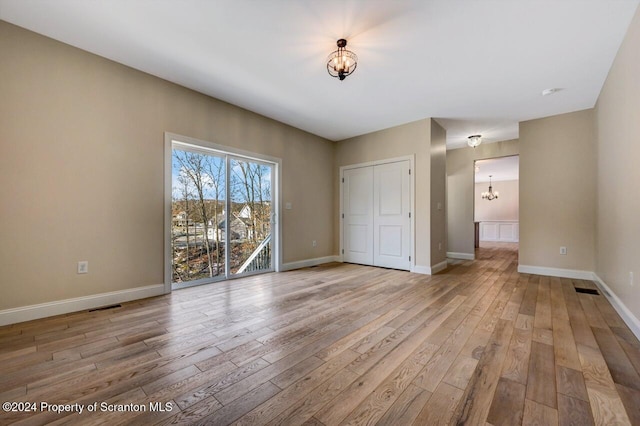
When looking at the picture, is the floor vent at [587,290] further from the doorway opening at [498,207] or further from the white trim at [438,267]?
the doorway opening at [498,207]

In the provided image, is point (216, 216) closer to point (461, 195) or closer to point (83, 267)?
point (83, 267)

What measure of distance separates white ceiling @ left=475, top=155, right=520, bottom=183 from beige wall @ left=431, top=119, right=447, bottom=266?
2.52 metres

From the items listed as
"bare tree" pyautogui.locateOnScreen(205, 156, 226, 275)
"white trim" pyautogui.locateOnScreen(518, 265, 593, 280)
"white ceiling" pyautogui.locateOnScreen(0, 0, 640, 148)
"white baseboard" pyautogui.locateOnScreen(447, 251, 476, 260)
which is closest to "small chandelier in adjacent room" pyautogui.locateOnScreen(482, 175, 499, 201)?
"white baseboard" pyautogui.locateOnScreen(447, 251, 476, 260)

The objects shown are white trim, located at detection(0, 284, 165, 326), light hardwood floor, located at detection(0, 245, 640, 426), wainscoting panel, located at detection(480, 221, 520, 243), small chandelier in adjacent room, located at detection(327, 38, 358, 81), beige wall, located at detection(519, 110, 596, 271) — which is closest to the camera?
light hardwood floor, located at detection(0, 245, 640, 426)

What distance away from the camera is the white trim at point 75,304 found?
232 cm

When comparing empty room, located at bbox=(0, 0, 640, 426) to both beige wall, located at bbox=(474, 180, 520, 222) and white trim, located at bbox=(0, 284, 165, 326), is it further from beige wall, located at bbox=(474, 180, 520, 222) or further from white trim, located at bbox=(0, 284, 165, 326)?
beige wall, located at bbox=(474, 180, 520, 222)

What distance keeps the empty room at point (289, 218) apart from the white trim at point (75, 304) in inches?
0.8

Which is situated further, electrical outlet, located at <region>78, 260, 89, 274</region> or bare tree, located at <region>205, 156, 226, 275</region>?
bare tree, located at <region>205, 156, 226, 275</region>

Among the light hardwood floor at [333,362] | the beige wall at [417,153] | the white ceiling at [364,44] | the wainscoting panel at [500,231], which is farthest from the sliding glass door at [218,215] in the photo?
the wainscoting panel at [500,231]

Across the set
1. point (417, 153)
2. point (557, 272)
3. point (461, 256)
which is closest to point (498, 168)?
point (461, 256)

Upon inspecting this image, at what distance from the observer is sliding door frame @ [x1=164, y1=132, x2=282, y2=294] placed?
10.7ft

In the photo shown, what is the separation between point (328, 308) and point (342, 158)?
3.73 metres

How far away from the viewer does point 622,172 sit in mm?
2516

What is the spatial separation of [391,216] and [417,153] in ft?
4.03
